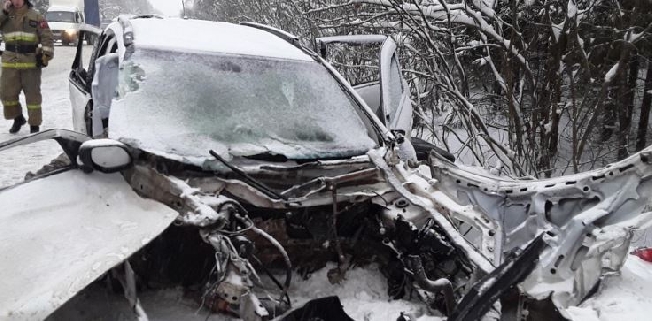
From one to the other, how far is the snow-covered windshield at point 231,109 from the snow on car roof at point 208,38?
9 centimetres

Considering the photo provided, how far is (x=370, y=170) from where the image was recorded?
2715 millimetres

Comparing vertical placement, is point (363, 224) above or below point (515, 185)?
below

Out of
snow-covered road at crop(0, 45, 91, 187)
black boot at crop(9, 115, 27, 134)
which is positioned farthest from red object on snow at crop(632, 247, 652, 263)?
black boot at crop(9, 115, 27, 134)

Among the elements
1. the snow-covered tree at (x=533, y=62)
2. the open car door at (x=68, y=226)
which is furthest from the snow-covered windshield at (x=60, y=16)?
the open car door at (x=68, y=226)

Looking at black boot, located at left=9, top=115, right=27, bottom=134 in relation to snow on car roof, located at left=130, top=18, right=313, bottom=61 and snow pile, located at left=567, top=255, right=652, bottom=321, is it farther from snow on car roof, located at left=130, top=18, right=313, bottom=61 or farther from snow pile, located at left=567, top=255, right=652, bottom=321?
snow pile, located at left=567, top=255, right=652, bottom=321

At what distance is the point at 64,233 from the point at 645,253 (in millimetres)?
2477

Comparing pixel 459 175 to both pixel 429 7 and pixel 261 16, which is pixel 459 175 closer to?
pixel 429 7

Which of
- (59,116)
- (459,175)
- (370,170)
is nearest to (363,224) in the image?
(370,170)

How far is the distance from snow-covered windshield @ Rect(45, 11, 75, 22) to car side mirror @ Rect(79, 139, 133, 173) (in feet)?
85.3

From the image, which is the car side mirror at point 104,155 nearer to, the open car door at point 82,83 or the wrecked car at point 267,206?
the wrecked car at point 267,206

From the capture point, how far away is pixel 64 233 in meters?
2.02

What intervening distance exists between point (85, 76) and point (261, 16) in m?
11.7

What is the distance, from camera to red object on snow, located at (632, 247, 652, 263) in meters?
2.44

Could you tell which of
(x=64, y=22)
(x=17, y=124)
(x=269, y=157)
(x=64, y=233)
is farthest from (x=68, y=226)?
(x=64, y=22)
